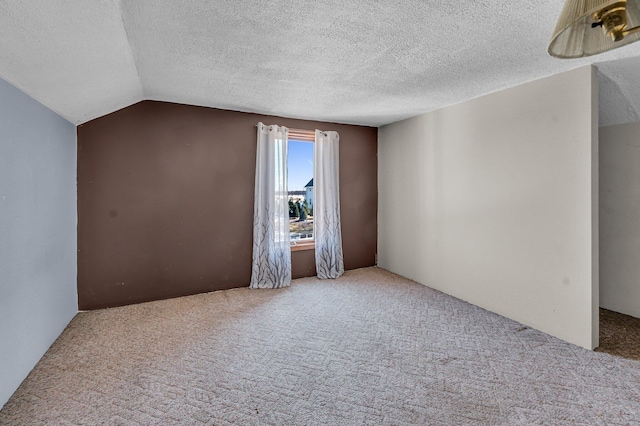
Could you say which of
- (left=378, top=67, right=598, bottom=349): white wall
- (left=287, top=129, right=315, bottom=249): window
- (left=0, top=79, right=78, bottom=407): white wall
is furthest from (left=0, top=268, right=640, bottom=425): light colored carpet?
(left=287, top=129, right=315, bottom=249): window

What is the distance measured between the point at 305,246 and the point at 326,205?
650mm

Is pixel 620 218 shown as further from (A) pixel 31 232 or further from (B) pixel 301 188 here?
(A) pixel 31 232

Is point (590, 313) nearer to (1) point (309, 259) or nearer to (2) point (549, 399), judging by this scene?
(2) point (549, 399)

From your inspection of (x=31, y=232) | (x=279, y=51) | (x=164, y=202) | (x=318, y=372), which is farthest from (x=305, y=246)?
(x=31, y=232)

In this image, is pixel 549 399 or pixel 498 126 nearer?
pixel 549 399

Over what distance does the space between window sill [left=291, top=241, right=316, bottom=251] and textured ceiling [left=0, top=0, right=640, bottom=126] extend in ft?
6.46

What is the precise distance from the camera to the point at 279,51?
211cm

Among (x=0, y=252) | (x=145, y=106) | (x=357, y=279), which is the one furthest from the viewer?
(x=357, y=279)

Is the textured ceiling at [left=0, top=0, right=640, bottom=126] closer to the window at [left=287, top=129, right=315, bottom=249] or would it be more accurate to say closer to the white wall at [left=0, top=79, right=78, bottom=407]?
the white wall at [left=0, top=79, right=78, bottom=407]

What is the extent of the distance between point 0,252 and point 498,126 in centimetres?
396

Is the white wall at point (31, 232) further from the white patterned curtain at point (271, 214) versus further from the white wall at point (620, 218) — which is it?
the white wall at point (620, 218)

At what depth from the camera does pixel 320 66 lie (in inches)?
93.4

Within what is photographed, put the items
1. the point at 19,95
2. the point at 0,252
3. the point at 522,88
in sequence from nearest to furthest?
the point at 0,252
the point at 19,95
the point at 522,88

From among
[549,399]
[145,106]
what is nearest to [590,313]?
[549,399]
